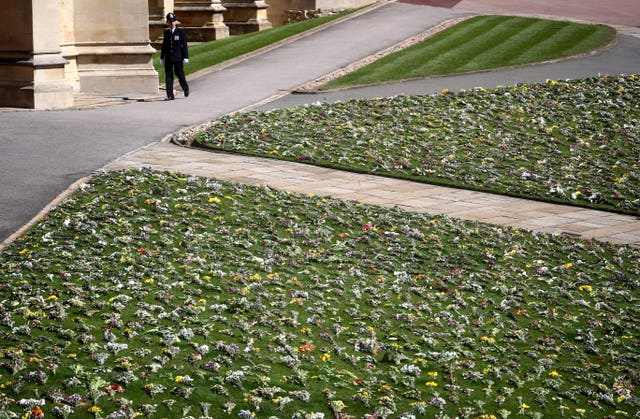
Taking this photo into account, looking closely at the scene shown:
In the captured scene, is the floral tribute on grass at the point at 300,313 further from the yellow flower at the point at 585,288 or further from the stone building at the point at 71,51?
the stone building at the point at 71,51

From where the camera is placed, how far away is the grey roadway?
15023mm

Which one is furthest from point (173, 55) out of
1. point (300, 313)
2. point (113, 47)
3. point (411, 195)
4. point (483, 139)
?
point (300, 313)

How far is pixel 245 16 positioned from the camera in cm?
3622

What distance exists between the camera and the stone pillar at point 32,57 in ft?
68.6

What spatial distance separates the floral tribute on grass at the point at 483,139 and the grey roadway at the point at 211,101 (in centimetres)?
153

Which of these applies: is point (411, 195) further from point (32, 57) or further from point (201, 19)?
point (201, 19)

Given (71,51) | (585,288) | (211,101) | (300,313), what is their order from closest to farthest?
(300,313) → (585,288) → (211,101) → (71,51)

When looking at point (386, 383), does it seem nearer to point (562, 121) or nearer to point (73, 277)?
point (73, 277)

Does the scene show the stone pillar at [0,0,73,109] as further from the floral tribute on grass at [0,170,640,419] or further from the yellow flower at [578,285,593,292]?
the yellow flower at [578,285,593,292]

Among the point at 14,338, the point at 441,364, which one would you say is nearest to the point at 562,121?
the point at 441,364

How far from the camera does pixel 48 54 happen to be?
69.4 ft

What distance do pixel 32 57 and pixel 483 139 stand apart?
8.87 meters

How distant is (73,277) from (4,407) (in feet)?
9.55

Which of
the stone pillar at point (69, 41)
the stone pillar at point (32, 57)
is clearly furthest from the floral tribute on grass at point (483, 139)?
the stone pillar at point (69, 41)
